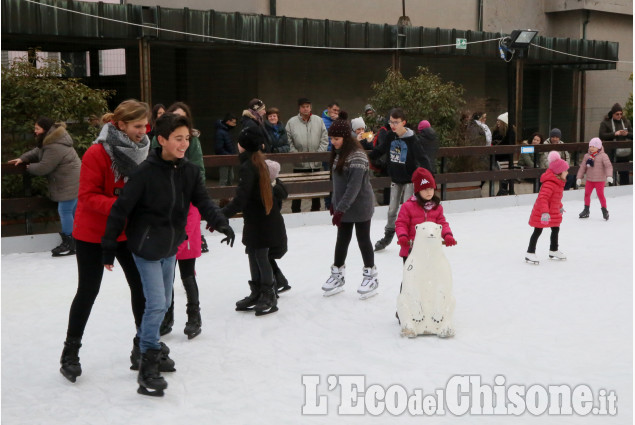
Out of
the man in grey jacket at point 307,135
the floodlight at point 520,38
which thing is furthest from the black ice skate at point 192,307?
the floodlight at point 520,38

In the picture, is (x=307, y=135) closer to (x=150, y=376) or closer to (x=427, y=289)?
(x=427, y=289)

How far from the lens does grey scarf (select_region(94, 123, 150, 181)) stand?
4.63 metres

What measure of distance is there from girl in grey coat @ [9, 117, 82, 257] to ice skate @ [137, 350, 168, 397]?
4.39m

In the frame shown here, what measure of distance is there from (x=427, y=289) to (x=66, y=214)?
182 inches

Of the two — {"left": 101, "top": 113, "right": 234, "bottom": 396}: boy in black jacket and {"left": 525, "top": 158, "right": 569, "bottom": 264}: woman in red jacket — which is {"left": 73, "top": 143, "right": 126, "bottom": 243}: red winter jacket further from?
{"left": 525, "top": 158, "right": 569, "bottom": 264}: woman in red jacket

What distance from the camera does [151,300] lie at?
460 cm

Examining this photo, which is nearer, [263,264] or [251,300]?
[263,264]

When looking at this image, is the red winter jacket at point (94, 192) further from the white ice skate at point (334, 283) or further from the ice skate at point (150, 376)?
the white ice skate at point (334, 283)

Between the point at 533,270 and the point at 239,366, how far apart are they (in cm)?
388

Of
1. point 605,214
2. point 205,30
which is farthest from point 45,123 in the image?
point 605,214

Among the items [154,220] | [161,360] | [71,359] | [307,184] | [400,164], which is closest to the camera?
[154,220]

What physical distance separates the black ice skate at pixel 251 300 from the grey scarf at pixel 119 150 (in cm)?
202

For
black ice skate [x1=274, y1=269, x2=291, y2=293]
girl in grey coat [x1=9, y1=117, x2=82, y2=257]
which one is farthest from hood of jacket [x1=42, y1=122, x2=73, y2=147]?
black ice skate [x1=274, y1=269, x2=291, y2=293]

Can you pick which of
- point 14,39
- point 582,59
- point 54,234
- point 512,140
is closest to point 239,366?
point 54,234
